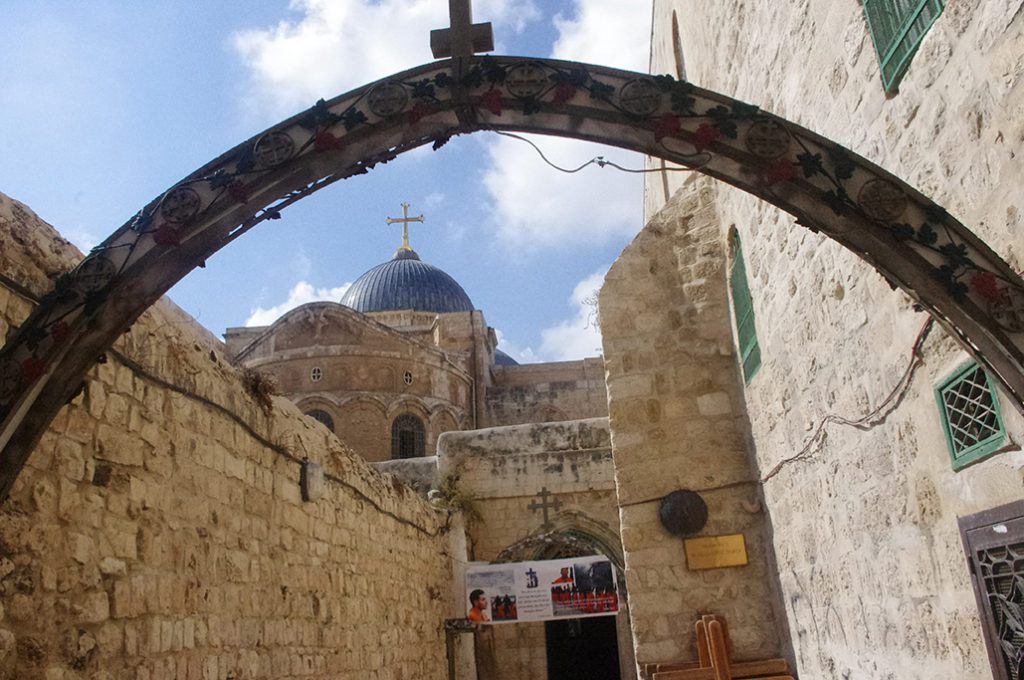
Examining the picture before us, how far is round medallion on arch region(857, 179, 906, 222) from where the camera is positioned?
2.53 meters

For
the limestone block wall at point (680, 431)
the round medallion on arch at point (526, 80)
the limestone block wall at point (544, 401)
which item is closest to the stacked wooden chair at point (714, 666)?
the limestone block wall at point (680, 431)

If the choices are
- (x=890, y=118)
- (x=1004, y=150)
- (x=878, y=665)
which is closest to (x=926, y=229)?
(x=1004, y=150)

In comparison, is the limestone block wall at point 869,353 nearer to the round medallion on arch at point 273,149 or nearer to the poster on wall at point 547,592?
the round medallion on arch at point 273,149

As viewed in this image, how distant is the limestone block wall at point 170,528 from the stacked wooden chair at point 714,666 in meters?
2.69

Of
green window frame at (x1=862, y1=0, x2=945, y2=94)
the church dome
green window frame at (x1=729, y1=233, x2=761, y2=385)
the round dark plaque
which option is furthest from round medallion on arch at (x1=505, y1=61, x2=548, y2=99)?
the church dome

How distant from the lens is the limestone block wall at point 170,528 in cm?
340

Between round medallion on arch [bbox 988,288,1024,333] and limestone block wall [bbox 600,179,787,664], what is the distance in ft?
13.8

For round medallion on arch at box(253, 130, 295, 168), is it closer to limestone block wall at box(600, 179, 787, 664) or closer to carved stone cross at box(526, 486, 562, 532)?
limestone block wall at box(600, 179, 787, 664)

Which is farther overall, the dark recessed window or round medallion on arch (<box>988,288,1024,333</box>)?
the dark recessed window

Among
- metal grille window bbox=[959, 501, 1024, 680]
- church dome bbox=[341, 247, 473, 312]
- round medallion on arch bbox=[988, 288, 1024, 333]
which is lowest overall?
metal grille window bbox=[959, 501, 1024, 680]

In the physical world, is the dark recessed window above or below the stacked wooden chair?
above

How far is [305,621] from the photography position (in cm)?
621

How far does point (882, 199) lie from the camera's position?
2549 millimetres

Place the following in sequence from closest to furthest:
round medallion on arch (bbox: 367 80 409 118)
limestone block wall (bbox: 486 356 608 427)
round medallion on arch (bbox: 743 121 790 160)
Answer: round medallion on arch (bbox: 743 121 790 160) < round medallion on arch (bbox: 367 80 409 118) < limestone block wall (bbox: 486 356 608 427)
